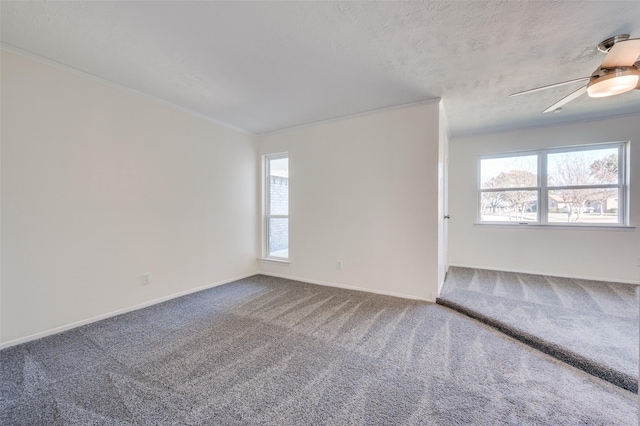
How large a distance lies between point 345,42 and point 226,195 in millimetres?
2796

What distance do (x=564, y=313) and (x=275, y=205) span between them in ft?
13.3

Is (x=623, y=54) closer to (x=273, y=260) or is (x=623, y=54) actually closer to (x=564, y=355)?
(x=564, y=355)

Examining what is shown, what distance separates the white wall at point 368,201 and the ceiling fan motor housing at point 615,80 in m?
1.33

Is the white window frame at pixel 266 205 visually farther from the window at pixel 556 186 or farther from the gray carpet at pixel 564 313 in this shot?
the window at pixel 556 186

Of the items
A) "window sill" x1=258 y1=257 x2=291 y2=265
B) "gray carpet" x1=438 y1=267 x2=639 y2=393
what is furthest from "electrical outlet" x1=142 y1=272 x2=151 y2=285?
"gray carpet" x1=438 y1=267 x2=639 y2=393

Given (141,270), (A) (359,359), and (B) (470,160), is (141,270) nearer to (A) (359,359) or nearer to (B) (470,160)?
(A) (359,359)

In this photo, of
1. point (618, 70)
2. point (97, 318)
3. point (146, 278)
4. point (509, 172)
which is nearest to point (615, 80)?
point (618, 70)

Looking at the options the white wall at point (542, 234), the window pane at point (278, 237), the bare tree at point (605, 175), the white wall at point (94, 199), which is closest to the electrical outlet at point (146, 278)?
the white wall at point (94, 199)

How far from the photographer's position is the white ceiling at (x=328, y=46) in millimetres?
1700

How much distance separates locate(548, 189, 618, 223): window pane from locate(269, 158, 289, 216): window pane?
4364 millimetres

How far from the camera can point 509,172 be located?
4332mm

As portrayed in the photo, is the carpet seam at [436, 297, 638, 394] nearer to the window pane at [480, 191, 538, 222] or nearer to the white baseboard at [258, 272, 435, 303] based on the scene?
the white baseboard at [258, 272, 435, 303]

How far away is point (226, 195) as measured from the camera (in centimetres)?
398

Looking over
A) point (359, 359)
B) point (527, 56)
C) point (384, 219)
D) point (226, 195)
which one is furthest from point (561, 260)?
point (226, 195)
